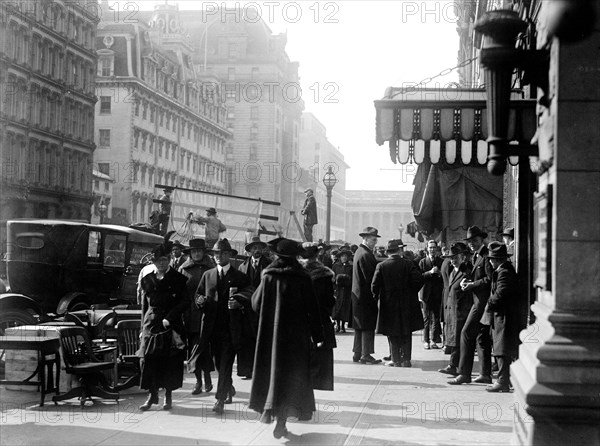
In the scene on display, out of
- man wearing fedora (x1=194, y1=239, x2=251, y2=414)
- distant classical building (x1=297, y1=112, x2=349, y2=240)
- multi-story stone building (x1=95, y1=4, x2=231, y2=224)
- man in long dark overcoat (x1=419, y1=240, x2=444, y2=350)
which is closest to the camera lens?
man wearing fedora (x1=194, y1=239, x2=251, y2=414)

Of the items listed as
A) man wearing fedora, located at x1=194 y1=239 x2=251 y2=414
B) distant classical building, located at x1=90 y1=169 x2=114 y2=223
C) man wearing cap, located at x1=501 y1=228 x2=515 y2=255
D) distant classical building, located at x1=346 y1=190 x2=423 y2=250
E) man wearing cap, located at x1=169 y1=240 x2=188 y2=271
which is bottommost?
man wearing fedora, located at x1=194 y1=239 x2=251 y2=414

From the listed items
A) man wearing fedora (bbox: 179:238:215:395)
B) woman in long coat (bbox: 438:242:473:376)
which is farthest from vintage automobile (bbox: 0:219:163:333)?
woman in long coat (bbox: 438:242:473:376)

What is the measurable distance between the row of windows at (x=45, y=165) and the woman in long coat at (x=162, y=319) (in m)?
39.6

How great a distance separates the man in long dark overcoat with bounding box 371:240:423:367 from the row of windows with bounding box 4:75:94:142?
38758mm

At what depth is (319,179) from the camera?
13462 cm

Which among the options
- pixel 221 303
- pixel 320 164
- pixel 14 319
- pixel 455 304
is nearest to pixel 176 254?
pixel 14 319

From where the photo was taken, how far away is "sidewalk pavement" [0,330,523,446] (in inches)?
322

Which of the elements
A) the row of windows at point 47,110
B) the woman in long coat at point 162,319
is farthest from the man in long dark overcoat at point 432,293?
the row of windows at point 47,110

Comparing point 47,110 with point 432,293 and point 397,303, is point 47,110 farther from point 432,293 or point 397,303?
point 397,303

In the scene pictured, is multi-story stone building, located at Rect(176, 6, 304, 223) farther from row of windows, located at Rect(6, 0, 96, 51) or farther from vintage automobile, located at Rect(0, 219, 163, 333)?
vintage automobile, located at Rect(0, 219, 163, 333)

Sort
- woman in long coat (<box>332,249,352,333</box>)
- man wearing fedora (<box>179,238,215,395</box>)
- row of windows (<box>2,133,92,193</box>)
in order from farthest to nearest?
row of windows (<box>2,133,92,193</box>) → woman in long coat (<box>332,249,352,333</box>) → man wearing fedora (<box>179,238,215,395</box>)

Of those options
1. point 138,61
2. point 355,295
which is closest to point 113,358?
point 355,295

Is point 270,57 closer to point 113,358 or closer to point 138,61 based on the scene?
point 138,61

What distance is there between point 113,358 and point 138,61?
194 ft
